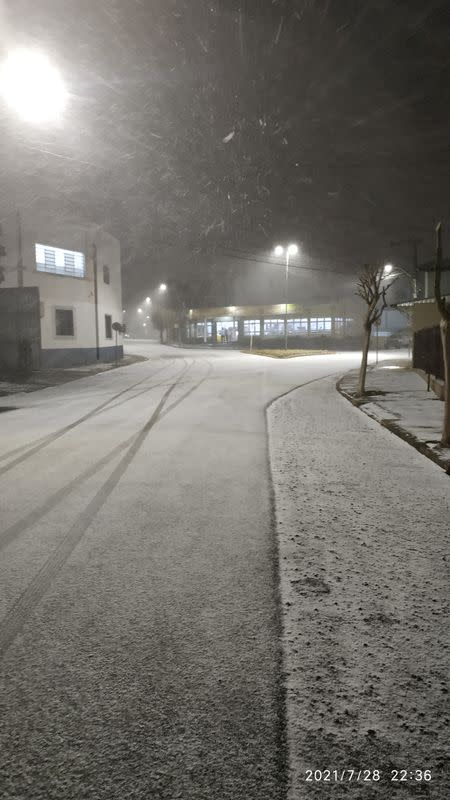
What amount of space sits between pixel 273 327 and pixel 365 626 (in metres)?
66.7

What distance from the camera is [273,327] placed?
68.3 meters

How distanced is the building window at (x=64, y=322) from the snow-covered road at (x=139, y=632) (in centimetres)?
2299

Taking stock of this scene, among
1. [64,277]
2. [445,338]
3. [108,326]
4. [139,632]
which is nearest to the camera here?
[139,632]

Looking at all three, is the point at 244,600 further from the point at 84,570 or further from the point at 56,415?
the point at 56,415

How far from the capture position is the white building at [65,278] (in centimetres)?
2567

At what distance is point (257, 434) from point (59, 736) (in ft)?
22.7

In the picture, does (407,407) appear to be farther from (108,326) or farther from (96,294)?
(108,326)

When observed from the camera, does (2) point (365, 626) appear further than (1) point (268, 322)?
No

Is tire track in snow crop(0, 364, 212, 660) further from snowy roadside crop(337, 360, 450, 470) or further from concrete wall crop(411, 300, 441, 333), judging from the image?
concrete wall crop(411, 300, 441, 333)

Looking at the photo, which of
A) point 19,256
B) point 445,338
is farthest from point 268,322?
point 445,338

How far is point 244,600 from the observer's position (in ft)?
10.3

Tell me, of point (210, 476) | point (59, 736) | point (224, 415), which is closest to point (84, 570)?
point (59, 736)

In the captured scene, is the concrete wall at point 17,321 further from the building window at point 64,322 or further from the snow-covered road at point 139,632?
the snow-covered road at point 139,632

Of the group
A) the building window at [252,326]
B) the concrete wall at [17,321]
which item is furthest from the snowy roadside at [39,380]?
the building window at [252,326]
